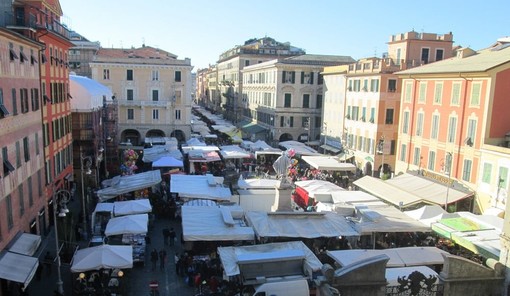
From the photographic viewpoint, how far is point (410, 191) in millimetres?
28375

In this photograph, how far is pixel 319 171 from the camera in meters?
38.6

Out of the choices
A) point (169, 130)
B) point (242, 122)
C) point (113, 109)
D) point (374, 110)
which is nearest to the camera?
point (374, 110)

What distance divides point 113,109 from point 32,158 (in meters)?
25.1

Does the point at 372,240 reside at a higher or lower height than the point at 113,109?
lower

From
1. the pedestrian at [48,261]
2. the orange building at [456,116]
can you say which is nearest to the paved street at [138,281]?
the pedestrian at [48,261]

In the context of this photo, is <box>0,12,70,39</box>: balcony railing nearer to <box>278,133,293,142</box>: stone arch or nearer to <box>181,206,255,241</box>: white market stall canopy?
<box>181,206,255,241</box>: white market stall canopy

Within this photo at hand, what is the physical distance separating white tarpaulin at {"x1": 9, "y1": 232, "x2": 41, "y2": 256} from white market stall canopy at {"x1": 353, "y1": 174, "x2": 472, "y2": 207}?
61.6 feet

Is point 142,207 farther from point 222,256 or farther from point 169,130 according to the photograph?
point 169,130

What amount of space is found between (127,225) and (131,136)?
36525 millimetres

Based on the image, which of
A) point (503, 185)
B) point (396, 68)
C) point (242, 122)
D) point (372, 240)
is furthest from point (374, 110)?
point (242, 122)

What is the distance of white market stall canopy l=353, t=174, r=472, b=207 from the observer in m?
26.5

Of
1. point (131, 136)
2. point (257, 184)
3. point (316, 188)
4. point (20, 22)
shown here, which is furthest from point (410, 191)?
point (131, 136)

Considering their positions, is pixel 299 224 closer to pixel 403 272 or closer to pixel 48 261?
pixel 403 272

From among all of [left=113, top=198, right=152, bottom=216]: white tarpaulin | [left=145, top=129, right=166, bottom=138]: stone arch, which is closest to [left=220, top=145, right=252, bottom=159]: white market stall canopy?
[left=145, top=129, right=166, bottom=138]: stone arch
